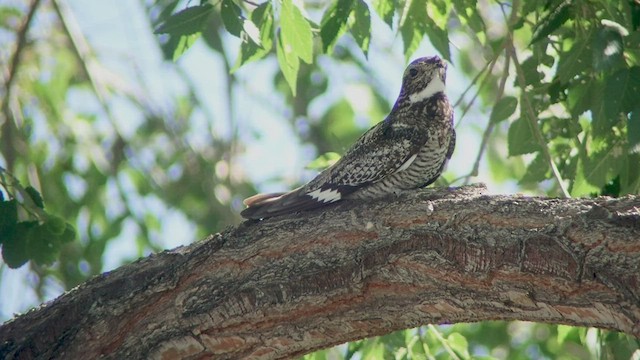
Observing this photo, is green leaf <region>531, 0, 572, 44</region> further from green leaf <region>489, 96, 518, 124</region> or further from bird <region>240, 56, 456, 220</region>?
bird <region>240, 56, 456, 220</region>

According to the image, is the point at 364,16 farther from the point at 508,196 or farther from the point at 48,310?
the point at 48,310

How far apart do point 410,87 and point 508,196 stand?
1.92m

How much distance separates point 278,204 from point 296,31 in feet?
2.86

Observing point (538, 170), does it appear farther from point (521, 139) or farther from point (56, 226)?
point (56, 226)

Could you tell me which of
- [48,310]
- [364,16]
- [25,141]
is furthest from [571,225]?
[25,141]

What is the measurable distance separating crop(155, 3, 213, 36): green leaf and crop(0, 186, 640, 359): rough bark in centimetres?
79

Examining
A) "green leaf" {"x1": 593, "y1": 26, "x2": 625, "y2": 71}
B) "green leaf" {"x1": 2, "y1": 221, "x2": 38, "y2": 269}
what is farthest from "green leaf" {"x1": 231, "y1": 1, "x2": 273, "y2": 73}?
"green leaf" {"x1": 593, "y1": 26, "x2": 625, "y2": 71}

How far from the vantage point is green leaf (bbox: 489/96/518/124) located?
161 inches

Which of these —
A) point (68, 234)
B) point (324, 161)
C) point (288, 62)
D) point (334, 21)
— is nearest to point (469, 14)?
point (334, 21)

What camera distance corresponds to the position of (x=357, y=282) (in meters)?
3.23

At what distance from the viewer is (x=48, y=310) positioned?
11.6ft

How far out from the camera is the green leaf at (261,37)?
12.1 ft

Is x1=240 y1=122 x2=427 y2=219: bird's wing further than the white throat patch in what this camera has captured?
No

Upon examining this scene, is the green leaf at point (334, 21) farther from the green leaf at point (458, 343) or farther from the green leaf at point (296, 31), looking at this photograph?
the green leaf at point (458, 343)
